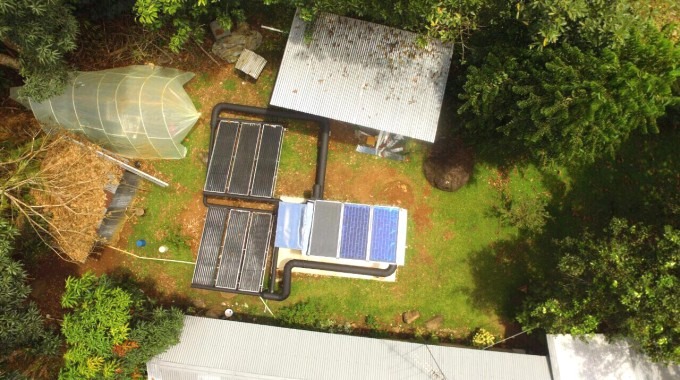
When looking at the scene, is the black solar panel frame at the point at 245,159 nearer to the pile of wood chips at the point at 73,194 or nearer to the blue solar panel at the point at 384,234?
the pile of wood chips at the point at 73,194

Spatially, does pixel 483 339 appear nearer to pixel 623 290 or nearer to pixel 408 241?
pixel 408 241

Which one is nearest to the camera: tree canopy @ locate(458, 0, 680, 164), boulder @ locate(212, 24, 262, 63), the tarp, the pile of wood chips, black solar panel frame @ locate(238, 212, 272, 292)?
tree canopy @ locate(458, 0, 680, 164)

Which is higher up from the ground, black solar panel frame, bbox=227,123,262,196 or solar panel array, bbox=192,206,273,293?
black solar panel frame, bbox=227,123,262,196

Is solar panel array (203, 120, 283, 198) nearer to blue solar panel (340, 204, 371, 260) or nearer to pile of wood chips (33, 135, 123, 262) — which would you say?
blue solar panel (340, 204, 371, 260)

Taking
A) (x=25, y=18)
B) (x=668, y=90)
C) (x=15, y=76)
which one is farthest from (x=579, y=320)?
(x=15, y=76)

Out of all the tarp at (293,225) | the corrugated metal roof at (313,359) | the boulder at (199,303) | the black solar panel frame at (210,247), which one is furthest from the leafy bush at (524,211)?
the boulder at (199,303)

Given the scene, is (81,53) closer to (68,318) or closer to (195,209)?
(195,209)

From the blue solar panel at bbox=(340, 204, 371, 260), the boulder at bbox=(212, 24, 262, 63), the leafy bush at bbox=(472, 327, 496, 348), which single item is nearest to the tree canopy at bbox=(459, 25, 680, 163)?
the blue solar panel at bbox=(340, 204, 371, 260)

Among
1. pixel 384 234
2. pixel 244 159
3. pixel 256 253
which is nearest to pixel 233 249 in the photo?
pixel 256 253
